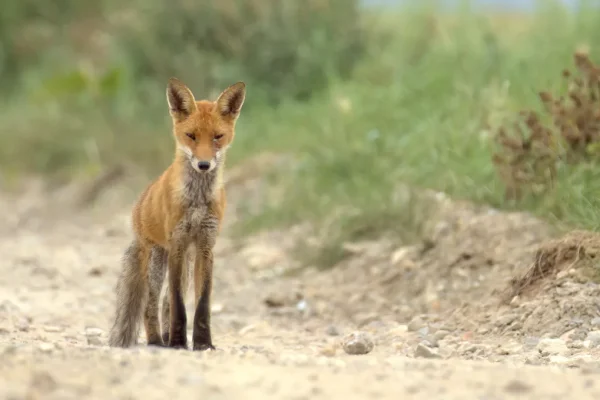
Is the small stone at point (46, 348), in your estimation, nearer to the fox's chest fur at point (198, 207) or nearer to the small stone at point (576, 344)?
the fox's chest fur at point (198, 207)

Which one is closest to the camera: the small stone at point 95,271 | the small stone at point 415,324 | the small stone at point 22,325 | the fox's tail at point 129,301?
the fox's tail at point 129,301

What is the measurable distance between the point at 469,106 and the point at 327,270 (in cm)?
182

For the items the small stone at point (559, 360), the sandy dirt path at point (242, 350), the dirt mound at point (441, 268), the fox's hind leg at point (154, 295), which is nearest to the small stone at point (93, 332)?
the sandy dirt path at point (242, 350)

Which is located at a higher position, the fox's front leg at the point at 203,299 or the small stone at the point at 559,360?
the fox's front leg at the point at 203,299

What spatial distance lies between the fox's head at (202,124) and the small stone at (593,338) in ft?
6.55

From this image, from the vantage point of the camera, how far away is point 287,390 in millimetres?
3441

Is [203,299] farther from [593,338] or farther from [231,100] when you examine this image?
[593,338]

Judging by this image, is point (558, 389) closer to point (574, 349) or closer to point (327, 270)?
point (574, 349)

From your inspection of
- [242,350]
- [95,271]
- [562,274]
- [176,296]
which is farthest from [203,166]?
[95,271]

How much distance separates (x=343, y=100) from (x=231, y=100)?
11.8ft

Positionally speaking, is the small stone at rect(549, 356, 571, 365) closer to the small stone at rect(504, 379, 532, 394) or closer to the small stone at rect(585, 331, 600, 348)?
the small stone at rect(585, 331, 600, 348)

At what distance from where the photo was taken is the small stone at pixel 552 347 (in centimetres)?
475

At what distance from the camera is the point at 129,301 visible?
507 cm

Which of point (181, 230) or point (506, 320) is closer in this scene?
point (181, 230)
